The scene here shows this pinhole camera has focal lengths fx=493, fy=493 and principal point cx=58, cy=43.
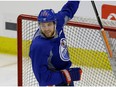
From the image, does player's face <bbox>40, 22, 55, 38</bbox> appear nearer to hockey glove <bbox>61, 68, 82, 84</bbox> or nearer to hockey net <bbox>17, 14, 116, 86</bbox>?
hockey glove <bbox>61, 68, 82, 84</bbox>

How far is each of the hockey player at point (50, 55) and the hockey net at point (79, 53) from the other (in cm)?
63

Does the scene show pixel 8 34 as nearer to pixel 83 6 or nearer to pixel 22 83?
pixel 83 6

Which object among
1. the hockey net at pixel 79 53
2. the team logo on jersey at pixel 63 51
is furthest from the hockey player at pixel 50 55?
the hockey net at pixel 79 53

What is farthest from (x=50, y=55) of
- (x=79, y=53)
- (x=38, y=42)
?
(x=79, y=53)

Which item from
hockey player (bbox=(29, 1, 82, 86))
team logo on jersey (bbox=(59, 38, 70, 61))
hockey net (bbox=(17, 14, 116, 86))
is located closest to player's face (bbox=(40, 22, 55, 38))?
hockey player (bbox=(29, 1, 82, 86))

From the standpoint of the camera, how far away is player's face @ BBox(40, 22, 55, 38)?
2.84 m

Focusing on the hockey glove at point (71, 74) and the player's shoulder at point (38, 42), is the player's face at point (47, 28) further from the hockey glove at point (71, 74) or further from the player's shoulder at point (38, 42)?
the hockey glove at point (71, 74)

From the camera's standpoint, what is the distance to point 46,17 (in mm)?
2879

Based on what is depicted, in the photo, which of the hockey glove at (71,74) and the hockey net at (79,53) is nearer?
the hockey glove at (71,74)

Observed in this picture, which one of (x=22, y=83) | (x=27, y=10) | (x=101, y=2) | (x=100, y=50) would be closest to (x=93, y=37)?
(x=100, y=50)

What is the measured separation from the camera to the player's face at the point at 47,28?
2.84m

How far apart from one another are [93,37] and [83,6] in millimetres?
1553

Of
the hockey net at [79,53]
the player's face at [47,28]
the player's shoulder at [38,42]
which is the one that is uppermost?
the player's face at [47,28]

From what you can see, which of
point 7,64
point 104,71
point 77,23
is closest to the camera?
point 77,23
